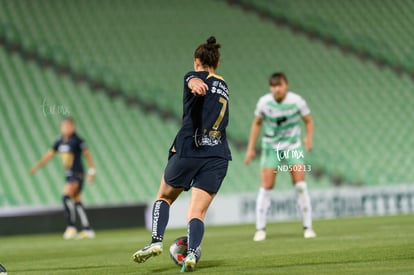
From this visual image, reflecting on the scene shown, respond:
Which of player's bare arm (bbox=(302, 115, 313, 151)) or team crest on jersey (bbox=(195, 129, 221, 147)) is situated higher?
player's bare arm (bbox=(302, 115, 313, 151))

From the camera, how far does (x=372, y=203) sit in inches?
722

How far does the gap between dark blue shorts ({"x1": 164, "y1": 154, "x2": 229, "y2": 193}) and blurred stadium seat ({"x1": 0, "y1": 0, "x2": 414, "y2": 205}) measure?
37.2 ft

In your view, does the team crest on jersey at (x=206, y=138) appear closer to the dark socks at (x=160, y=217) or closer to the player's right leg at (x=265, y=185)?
the dark socks at (x=160, y=217)

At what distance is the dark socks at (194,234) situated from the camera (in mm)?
6879

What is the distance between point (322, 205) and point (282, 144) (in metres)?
7.12

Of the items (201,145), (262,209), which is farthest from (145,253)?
(262,209)

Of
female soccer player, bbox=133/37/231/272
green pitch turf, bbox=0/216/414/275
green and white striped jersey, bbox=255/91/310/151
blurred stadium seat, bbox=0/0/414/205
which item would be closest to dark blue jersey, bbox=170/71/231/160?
female soccer player, bbox=133/37/231/272

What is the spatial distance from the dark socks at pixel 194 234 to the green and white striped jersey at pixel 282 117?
436 cm

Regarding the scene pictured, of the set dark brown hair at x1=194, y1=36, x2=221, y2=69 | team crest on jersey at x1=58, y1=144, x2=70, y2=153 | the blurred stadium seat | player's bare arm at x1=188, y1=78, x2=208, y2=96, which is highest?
the blurred stadium seat

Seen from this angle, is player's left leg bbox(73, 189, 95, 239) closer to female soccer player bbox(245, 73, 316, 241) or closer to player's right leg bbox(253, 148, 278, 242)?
player's right leg bbox(253, 148, 278, 242)

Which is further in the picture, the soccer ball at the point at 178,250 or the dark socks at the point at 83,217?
the dark socks at the point at 83,217

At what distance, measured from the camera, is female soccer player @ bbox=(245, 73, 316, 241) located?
11.2 meters

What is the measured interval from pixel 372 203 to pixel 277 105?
778 centimetres

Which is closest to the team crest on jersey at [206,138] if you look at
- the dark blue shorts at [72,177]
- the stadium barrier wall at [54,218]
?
the dark blue shorts at [72,177]
